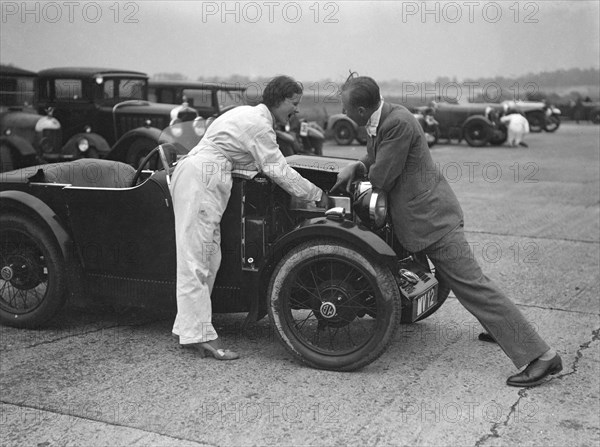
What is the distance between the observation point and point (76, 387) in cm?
398

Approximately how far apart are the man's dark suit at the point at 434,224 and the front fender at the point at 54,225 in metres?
1.98

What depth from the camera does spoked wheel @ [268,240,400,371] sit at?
4.08 meters

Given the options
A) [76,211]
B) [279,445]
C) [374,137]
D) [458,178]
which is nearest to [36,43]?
[458,178]

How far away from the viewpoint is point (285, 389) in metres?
3.97

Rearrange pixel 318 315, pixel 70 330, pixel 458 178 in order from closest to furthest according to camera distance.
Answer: pixel 318 315 → pixel 70 330 → pixel 458 178

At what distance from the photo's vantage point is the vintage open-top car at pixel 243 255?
4.19m

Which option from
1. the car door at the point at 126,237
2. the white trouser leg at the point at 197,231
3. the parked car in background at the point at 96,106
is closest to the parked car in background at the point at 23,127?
the parked car in background at the point at 96,106

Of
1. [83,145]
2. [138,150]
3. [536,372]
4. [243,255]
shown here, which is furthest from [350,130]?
[536,372]

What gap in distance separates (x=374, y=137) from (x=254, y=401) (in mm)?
1583

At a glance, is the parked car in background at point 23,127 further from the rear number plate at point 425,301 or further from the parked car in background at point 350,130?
the parked car in background at point 350,130

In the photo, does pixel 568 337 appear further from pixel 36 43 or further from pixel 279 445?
pixel 36 43

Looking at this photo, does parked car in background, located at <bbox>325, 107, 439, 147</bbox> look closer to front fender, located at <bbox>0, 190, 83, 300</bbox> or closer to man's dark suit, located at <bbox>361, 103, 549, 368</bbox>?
front fender, located at <bbox>0, 190, 83, 300</bbox>

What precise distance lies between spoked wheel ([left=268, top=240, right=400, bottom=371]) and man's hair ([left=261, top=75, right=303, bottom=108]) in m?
0.85

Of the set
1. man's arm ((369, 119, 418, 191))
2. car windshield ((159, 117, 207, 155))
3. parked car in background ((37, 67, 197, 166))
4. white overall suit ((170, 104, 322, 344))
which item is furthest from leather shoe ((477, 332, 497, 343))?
parked car in background ((37, 67, 197, 166))
